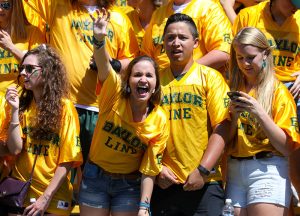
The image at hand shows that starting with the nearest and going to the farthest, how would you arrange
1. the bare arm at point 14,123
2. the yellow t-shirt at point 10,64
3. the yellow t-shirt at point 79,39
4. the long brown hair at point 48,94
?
the bare arm at point 14,123
the long brown hair at point 48,94
the yellow t-shirt at point 79,39
the yellow t-shirt at point 10,64

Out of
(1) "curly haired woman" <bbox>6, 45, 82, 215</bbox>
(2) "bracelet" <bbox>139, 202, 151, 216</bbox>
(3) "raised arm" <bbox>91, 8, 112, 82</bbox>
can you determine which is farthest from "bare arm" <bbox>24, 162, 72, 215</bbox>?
(3) "raised arm" <bbox>91, 8, 112, 82</bbox>

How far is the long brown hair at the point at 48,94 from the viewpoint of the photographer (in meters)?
6.29

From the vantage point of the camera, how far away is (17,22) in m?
6.99

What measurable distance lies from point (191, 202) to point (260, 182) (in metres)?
0.56

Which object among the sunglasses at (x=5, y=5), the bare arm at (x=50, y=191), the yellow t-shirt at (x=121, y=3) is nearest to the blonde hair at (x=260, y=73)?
the bare arm at (x=50, y=191)

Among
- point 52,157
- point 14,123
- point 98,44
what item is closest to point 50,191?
point 52,157

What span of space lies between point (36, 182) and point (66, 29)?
1.37m

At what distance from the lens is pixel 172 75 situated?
629 centimetres

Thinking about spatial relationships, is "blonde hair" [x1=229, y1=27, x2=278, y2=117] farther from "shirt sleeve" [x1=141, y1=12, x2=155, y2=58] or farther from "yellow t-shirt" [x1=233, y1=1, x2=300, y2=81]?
"shirt sleeve" [x1=141, y1=12, x2=155, y2=58]

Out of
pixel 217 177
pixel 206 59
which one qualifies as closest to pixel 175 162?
pixel 217 177

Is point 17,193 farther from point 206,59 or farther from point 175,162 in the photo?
point 206,59

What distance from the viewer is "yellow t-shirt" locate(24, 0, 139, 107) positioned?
22.0 feet

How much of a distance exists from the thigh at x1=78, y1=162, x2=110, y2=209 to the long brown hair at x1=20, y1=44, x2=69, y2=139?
486 mm

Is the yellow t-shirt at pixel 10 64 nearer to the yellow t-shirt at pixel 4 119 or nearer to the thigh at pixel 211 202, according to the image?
the yellow t-shirt at pixel 4 119
